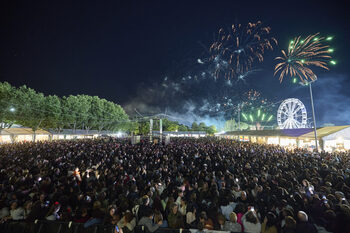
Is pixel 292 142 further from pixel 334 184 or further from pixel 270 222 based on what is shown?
pixel 270 222

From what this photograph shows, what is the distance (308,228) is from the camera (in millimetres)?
3268

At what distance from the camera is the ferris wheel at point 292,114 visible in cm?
3238

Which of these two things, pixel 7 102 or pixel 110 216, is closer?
pixel 110 216

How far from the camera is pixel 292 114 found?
111 ft

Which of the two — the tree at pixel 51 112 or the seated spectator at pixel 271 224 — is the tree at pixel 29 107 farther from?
the seated spectator at pixel 271 224

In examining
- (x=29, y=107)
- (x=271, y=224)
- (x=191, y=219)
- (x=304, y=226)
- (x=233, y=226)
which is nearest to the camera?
(x=304, y=226)

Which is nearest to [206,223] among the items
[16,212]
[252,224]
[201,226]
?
[201,226]

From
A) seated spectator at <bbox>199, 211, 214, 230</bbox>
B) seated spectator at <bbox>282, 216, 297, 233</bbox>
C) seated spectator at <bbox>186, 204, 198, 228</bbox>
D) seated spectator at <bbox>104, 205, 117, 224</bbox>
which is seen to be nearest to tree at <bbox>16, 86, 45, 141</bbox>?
seated spectator at <bbox>104, 205, 117, 224</bbox>

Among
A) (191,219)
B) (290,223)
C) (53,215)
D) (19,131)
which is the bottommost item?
(191,219)

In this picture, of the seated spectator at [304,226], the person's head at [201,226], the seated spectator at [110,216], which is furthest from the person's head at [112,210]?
the seated spectator at [304,226]

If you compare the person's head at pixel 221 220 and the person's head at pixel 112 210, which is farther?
the person's head at pixel 112 210

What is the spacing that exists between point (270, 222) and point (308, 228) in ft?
2.31

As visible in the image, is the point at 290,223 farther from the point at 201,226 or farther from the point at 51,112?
the point at 51,112

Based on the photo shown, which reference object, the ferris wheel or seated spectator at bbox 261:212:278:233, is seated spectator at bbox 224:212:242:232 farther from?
the ferris wheel
